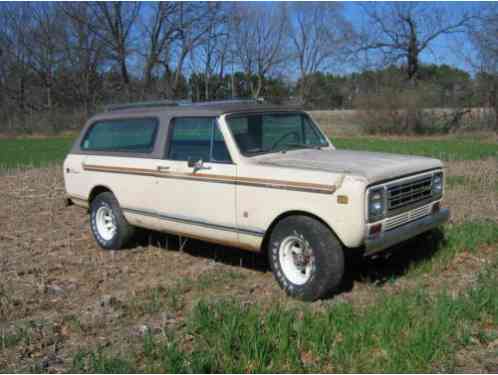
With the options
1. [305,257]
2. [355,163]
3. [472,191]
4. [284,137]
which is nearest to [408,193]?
[355,163]

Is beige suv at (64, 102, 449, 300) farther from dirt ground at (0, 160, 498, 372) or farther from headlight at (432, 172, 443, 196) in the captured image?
dirt ground at (0, 160, 498, 372)

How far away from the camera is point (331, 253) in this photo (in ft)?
15.4

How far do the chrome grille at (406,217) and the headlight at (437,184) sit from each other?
0.19 metres

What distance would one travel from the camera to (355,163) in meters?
5.04

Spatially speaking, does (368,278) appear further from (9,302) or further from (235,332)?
(9,302)

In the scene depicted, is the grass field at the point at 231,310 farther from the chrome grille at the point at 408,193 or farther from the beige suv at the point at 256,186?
the chrome grille at the point at 408,193

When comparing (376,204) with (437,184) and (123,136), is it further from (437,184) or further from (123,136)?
(123,136)

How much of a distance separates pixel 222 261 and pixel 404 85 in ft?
100

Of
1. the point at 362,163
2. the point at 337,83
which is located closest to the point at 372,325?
the point at 362,163

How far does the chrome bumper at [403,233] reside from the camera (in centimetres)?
459

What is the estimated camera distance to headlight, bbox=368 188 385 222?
453cm

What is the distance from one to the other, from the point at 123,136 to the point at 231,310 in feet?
11.2

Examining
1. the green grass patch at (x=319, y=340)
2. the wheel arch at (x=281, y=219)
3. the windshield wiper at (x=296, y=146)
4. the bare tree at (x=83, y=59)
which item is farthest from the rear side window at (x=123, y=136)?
the bare tree at (x=83, y=59)

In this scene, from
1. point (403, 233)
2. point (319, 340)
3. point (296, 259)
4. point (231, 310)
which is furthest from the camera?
point (296, 259)
